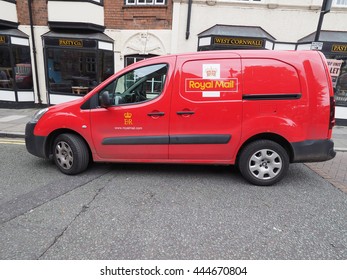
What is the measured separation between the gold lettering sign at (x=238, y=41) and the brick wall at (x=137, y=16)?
2.13 meters

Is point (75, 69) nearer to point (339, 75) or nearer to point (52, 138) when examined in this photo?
point (52, 138)

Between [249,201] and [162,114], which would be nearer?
[249,201]

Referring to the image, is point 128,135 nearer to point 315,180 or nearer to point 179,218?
point 179,218

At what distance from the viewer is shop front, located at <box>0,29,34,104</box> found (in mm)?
9125

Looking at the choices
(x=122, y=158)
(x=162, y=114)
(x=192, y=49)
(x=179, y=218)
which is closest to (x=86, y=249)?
(x=179, y=218)

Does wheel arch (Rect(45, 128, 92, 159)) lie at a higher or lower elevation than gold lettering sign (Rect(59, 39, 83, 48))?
lower

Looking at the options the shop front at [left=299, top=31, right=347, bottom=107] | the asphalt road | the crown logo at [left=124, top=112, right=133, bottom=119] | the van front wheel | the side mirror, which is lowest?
the asphalt road

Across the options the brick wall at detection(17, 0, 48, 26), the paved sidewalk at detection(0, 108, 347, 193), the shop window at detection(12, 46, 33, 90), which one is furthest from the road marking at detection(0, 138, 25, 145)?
the brick wall at detection(17, 0, 48, 26)

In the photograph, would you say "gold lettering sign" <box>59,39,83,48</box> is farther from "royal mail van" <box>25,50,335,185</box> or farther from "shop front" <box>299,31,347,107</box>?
"shop front" <box>299,31,347,107</box>

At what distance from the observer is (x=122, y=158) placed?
3.80m

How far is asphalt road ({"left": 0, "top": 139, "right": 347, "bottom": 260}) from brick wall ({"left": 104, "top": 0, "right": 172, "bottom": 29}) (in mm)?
7014

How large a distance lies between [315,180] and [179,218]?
264 centimetres

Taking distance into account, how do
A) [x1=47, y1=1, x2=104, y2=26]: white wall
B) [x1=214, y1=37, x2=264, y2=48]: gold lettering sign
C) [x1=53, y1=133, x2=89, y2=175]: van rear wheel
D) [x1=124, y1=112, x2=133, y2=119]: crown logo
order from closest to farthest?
[x1=124, y1=112, x2=133, y2=119]: crown logo → [x1=53, y1=133, x2=89, y2=175]: van rear wheel → [x1=214, y1=37, x2=264, y2=48]: gold lettering sign → [x1=47, y1=1, x2=104, y2=26]: white wall
